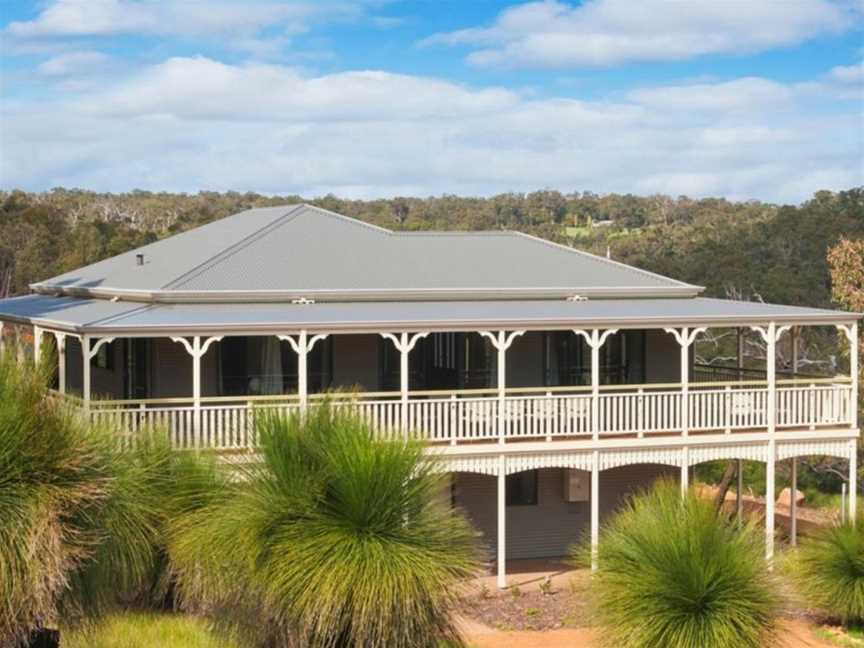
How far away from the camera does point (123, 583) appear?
1355 cm

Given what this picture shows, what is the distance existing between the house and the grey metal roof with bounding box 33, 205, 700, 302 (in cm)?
6

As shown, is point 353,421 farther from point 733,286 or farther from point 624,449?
point 733,286

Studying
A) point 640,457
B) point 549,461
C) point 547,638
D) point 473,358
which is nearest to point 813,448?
point 640,457

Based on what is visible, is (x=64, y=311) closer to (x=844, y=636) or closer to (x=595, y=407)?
(x=595, y=407)

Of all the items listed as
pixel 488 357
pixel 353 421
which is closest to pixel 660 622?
pixel 353 421

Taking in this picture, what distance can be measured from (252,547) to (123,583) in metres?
1.77

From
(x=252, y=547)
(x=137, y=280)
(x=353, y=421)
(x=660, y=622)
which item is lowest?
(x=660, y=622)

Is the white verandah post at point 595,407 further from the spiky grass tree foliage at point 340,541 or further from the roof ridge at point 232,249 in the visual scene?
the spiky grass tree foliage at point 340,541

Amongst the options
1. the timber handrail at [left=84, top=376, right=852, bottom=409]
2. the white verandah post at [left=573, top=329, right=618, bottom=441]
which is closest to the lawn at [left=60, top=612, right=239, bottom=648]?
the timber handrail at [left=84, top=376, right=852, bottom=409]

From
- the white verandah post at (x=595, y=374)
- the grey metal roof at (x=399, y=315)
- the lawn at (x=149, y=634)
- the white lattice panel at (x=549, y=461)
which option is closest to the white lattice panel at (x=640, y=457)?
the white lattice panel at (x=549, y=461)

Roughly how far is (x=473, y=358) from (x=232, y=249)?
4.95m

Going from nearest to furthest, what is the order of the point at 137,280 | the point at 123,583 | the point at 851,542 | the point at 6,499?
the point at 6,499 → the point at 123,583 → the point at 851,542 → the point at 137,280

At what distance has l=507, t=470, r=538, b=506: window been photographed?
24516 mm

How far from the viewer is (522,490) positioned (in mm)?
24562
